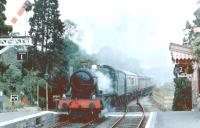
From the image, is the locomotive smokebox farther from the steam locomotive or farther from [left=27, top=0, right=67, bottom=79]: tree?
[left=27, top=0, right=67, bottom=79]: tree

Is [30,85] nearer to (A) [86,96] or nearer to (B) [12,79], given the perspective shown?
(B) [12,79]

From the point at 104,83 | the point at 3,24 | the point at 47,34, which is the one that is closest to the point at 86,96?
the point at 104,83

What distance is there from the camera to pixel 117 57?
59375mm

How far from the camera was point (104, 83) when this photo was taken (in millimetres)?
26703

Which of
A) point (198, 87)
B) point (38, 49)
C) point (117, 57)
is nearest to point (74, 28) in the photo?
point (117, 57)

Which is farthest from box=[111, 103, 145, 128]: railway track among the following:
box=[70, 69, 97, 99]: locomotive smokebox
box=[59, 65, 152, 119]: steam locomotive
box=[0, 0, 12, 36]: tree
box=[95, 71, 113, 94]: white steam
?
box=[0, 0, 12, 36]: tree

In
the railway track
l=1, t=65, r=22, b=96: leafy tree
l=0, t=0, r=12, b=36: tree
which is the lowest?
the railway track

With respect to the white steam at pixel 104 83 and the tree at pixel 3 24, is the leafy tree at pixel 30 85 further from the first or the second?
the white steam at pixel 104 83

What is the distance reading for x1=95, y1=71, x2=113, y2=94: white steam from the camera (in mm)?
25652

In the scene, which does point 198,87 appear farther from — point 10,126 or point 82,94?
point 10,126

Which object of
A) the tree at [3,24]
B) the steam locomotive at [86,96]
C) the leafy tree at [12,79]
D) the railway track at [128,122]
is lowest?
the railway track at [128,122]

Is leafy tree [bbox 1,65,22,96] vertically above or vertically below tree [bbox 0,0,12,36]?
below

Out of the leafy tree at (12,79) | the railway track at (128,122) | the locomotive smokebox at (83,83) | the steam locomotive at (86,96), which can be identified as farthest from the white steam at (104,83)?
the leafy tree at (12,79)

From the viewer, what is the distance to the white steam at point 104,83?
84.2ft
